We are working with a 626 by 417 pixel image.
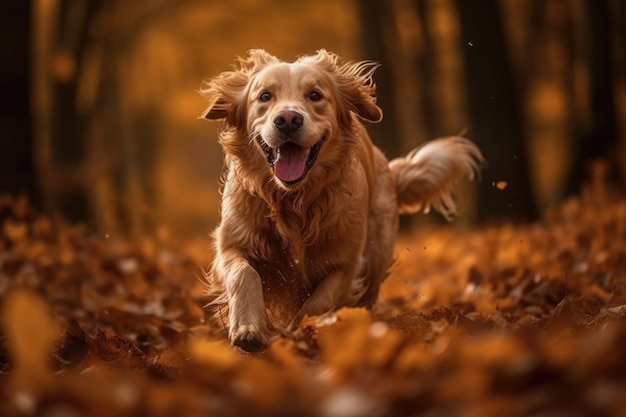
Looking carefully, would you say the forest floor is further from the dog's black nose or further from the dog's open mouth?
the dog's black nose

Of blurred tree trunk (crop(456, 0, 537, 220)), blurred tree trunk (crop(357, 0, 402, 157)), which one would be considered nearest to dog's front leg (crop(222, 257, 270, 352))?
blurred tree trunk (crop(456, 0, 537, 220))

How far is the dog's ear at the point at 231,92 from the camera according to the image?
4840 mm

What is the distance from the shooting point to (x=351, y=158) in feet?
15.6

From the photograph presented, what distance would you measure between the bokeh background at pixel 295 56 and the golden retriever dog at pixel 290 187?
137 cm

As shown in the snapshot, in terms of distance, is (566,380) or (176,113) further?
(176,113)

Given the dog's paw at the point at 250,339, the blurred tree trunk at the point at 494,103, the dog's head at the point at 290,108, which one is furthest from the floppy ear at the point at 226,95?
the blurred tree trunk at the point at 494,103

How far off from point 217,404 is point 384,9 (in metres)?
13.9

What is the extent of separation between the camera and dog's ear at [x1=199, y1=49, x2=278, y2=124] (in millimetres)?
4840

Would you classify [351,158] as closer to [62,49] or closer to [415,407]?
[415,407]

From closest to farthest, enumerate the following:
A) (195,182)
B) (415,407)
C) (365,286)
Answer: (415,407)
(365,286)
(195,182)

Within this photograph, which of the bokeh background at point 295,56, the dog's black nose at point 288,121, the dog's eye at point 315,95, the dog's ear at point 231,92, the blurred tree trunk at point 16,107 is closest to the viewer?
the dog's black nose at point 288,121

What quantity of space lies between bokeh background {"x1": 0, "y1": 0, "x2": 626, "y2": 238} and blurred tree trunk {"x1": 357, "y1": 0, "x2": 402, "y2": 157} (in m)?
0.04

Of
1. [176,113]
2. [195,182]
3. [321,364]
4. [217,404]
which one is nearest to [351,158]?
[321,364]

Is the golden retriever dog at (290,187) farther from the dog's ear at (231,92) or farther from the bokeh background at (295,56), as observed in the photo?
the bokeh background at (295,56)
